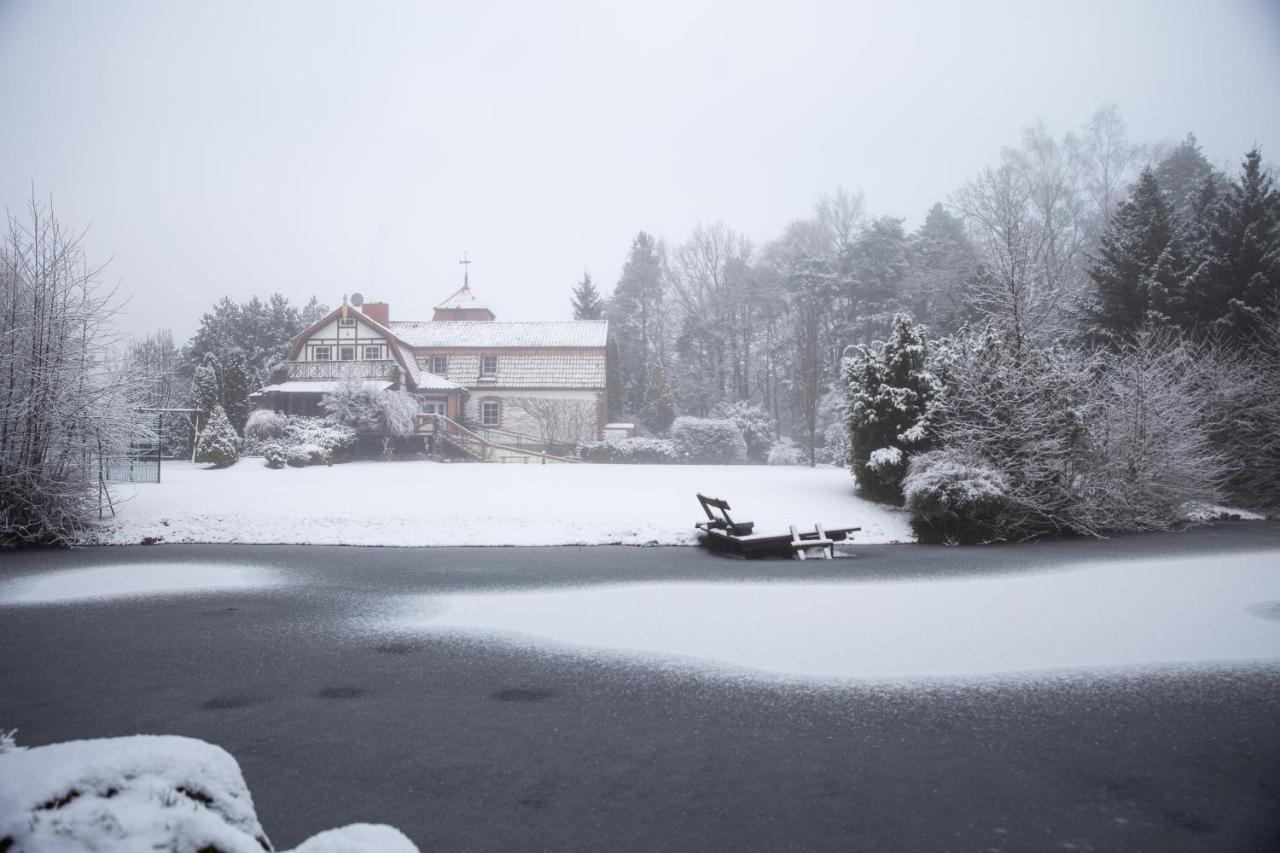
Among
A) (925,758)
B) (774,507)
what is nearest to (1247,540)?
(774,507)

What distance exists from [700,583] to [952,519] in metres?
7.61

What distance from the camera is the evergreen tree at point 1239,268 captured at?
965 inches

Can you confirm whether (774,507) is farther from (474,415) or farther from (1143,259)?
(474,415)

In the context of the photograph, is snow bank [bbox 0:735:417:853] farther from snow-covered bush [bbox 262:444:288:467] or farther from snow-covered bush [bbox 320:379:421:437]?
snow-covered bush [bbox 320:379:421:437]

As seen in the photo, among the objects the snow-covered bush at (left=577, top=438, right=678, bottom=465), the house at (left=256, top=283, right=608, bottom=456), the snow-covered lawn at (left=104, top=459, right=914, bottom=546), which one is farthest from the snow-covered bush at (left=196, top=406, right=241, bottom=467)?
the snow-covered bush at (left=577, top=438, right=678, bottom=465)

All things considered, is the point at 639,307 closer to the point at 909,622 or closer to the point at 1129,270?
the point at 1129,270

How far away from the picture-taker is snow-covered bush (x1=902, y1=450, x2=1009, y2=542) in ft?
51.2

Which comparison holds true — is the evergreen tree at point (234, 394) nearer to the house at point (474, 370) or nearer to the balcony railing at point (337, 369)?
the house at point (474, 370)

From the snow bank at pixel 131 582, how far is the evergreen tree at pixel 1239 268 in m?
28.7

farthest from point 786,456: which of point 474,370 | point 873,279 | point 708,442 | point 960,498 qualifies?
point 960,498

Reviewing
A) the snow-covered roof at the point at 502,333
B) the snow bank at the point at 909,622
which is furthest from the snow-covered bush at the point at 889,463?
the snow-covered roof at the point at 502,333

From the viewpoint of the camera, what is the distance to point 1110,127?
4144 cm

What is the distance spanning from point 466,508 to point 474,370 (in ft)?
90.2

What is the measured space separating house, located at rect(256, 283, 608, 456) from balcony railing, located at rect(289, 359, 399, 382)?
51 mm
